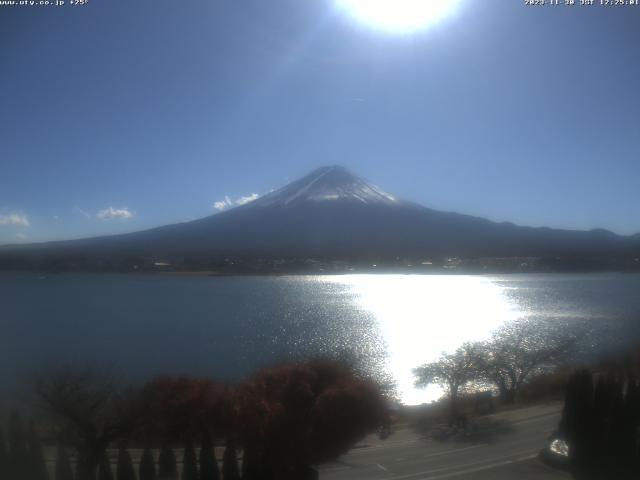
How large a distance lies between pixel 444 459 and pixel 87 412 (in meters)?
2.15

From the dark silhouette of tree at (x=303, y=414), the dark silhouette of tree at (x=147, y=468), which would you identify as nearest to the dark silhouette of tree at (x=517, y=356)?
the dark silhouette of tree at (x=303, y=414)

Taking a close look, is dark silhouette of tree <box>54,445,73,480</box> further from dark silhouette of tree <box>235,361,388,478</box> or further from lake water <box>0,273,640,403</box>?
lake water <box>0,273,640,403</box>

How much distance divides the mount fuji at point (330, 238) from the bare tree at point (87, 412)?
4042mm

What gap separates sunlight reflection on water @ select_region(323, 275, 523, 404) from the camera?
19.2ft

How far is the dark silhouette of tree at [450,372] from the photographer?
5.13m

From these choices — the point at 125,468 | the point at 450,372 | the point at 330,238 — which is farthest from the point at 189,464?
the point at 330,238

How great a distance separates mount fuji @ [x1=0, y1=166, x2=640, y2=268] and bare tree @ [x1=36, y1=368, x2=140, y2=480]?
4.04 meters

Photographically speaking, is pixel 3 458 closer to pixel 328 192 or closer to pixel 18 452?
pixel 18 452

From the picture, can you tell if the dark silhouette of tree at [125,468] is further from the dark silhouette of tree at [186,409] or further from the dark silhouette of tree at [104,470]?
the dark silhouette of tree at [186,409]

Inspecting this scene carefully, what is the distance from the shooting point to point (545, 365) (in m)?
5.44

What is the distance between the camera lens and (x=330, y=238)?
21.0m

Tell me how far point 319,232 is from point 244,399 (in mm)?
19300

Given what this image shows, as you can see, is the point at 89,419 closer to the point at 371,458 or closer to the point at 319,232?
the point at 371,458

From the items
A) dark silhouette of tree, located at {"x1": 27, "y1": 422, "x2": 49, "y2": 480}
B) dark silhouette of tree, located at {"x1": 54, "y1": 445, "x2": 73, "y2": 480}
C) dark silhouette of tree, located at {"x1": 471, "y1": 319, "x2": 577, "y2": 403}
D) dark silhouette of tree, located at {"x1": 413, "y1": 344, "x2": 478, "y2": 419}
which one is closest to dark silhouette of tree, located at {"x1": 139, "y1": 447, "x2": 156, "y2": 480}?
dark silhouette of tree, located at {"x1": 54, "y1": 445, "x2": 73, "y2": 480}
